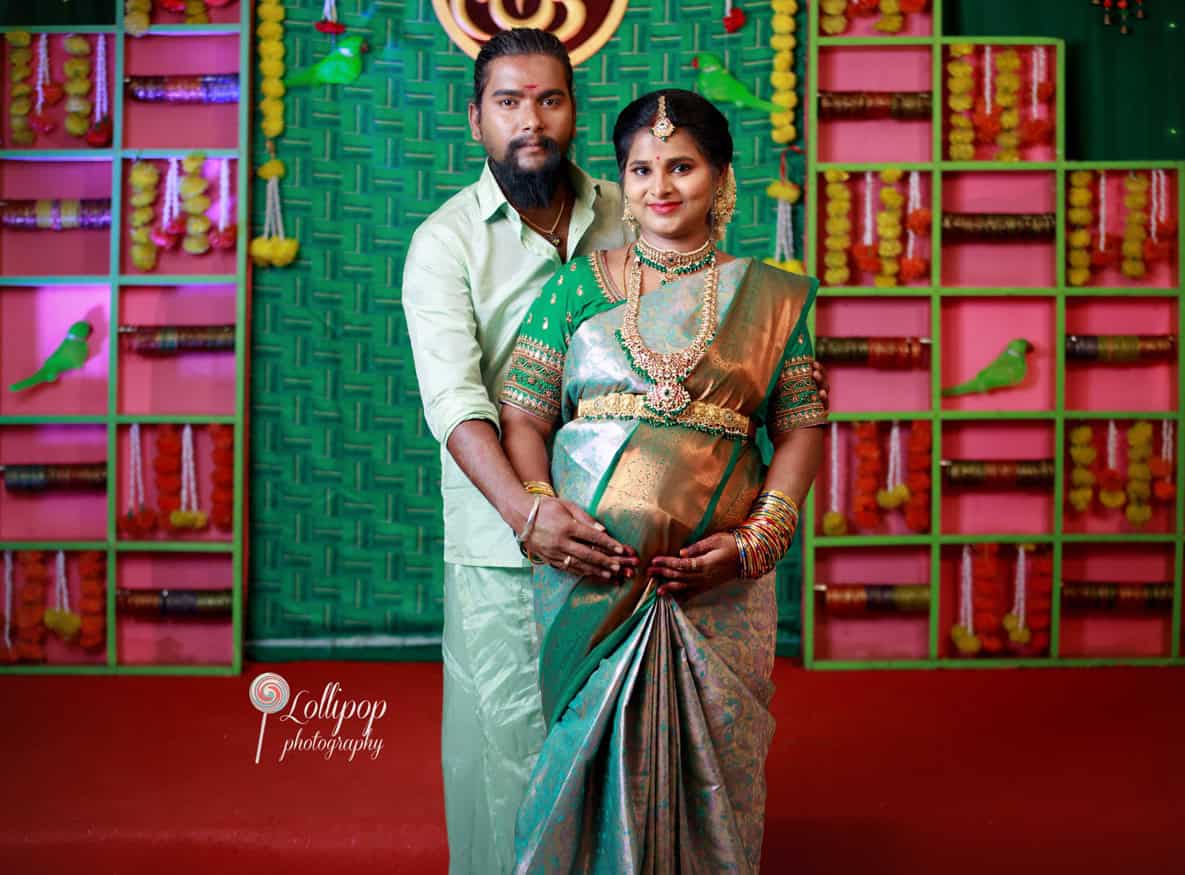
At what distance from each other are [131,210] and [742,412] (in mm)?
3064

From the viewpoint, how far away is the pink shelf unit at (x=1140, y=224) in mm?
4215

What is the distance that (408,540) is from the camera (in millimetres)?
4332

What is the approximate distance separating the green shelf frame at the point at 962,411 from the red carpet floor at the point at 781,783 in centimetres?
27

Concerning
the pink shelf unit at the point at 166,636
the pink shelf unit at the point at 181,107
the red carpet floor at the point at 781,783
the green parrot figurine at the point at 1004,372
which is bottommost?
the red carpet floor at the point at 781,783

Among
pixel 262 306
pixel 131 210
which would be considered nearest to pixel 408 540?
pixel 262 306

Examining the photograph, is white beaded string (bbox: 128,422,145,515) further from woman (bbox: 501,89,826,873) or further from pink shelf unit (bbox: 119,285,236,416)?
woman (bbox: 501,89,826,873)

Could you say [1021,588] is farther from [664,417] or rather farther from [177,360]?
[177,360]

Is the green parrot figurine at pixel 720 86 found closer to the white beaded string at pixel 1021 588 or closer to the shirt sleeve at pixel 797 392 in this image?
the white beaded string at pixel 1021 588

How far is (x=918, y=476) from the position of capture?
166 inches

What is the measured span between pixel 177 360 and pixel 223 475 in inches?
17.8

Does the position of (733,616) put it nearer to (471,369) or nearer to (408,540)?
(471,369)

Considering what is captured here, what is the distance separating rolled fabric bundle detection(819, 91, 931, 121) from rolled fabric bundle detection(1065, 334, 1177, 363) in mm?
969

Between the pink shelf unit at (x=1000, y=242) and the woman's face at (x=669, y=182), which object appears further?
the pink shelf unit at (x=1000, y=242)

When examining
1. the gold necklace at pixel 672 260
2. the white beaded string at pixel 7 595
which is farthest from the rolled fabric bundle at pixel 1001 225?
the white beaded string at pixel 7 595
